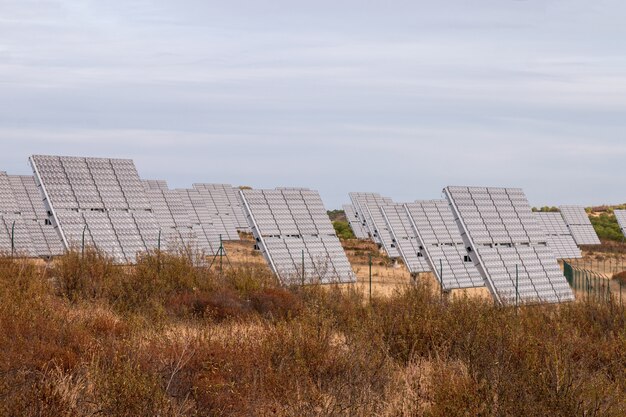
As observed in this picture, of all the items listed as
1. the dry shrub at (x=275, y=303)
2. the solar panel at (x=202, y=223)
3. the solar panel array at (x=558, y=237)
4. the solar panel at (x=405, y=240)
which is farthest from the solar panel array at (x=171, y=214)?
the solar panel array at (x=558, y=237)

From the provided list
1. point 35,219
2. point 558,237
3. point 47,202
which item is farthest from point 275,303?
point 558,237

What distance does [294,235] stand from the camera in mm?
23578

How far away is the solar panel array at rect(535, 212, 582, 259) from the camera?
48.2 meters

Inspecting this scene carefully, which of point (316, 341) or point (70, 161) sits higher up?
point (70, 161)

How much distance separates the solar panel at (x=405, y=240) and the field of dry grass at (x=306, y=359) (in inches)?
596

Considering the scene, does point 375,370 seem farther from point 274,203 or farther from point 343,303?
point 274,203

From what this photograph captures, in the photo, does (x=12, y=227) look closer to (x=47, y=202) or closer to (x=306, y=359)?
(x=47, y=202)

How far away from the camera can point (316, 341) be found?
11375 mm

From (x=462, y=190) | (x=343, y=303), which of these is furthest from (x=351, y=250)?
(x=343, y=303)

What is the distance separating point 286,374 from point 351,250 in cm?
4258

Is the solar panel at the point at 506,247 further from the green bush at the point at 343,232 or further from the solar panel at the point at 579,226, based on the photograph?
the green bush at the point at 343,232

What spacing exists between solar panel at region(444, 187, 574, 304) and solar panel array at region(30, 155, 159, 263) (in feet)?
26.1

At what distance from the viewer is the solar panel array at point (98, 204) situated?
22.0m

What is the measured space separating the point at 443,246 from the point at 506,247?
26.1ft
